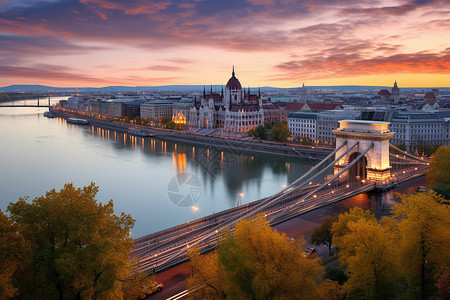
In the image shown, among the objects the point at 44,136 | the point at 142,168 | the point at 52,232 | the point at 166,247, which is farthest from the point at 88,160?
the point at 52,232

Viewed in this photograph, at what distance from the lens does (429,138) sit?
122ft

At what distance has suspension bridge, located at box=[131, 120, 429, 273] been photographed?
12.9 meters

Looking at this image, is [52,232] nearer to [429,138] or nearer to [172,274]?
[172,274]

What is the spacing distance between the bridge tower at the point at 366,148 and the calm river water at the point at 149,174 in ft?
18.3

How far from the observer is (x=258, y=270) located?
8.25m

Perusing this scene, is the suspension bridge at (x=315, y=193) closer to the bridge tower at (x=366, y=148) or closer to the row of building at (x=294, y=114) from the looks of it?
the bridge tower at (x=366, y=148)

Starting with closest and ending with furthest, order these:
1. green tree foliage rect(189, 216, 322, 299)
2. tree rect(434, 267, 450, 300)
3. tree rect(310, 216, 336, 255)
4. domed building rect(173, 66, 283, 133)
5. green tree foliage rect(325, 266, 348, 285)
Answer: tree rect(434, 267, 450, 300) < green tree foliage rect(189, 216, 322, 299) < green tree foliage rect(325, 266, 348, 285) < tree rect(310, 216, 336, 255) < domed building rect(173, 66, 283, 133)

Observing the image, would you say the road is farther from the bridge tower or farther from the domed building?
the domed building

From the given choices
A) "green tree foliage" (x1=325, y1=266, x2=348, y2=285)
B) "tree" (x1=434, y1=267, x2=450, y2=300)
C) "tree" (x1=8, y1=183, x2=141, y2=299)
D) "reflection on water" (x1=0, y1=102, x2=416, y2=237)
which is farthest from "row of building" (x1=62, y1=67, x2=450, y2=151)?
"tree" (x1=8, y1=183, x2=141, y2=299)

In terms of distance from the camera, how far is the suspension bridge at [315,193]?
1292 centimetres

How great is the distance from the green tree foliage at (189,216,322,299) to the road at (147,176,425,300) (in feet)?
6.29

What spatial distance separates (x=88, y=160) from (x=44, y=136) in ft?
72.0

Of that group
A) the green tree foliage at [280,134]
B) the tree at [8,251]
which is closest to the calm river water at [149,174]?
the green tree foliage at [280,134]

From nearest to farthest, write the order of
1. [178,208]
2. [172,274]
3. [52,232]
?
[52,232]
[172,274]
[178,208]
